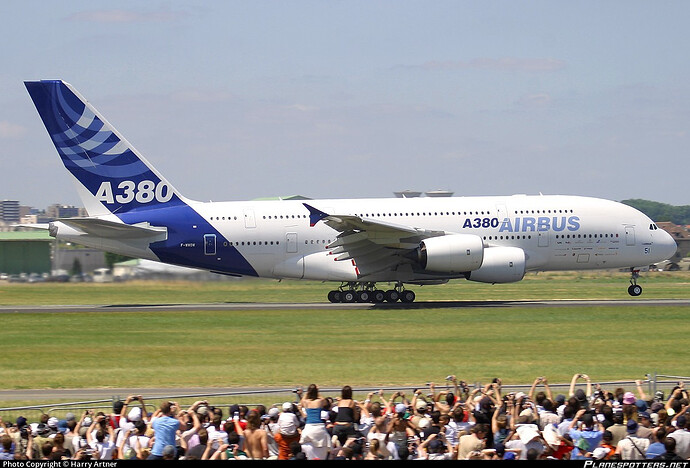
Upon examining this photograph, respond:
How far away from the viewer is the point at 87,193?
173 ft

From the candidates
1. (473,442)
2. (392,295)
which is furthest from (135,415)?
(392,295)

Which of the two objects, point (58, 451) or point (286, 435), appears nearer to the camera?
point (58, 451)

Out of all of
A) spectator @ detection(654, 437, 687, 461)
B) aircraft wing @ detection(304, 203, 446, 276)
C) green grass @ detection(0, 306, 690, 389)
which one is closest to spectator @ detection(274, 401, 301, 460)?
spectator @ detection(654, 437, 687, 461)

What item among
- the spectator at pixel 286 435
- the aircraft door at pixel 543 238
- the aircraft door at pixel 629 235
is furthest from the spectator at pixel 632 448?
the aircraft door at pixel 629 235

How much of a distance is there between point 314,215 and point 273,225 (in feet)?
8.55

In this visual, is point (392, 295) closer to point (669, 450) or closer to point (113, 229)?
point (113, 229)

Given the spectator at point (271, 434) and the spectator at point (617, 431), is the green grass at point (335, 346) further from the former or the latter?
the spectator at point (617, 431)

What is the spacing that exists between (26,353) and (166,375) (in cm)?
790

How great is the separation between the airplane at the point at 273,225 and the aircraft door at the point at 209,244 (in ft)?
0.17

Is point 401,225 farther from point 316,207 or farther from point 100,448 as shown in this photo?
point 100,448

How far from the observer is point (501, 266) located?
5022cm

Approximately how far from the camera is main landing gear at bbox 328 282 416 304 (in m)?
52.8

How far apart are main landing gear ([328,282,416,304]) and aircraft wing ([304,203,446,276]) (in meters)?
1.70

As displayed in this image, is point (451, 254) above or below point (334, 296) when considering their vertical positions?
above
